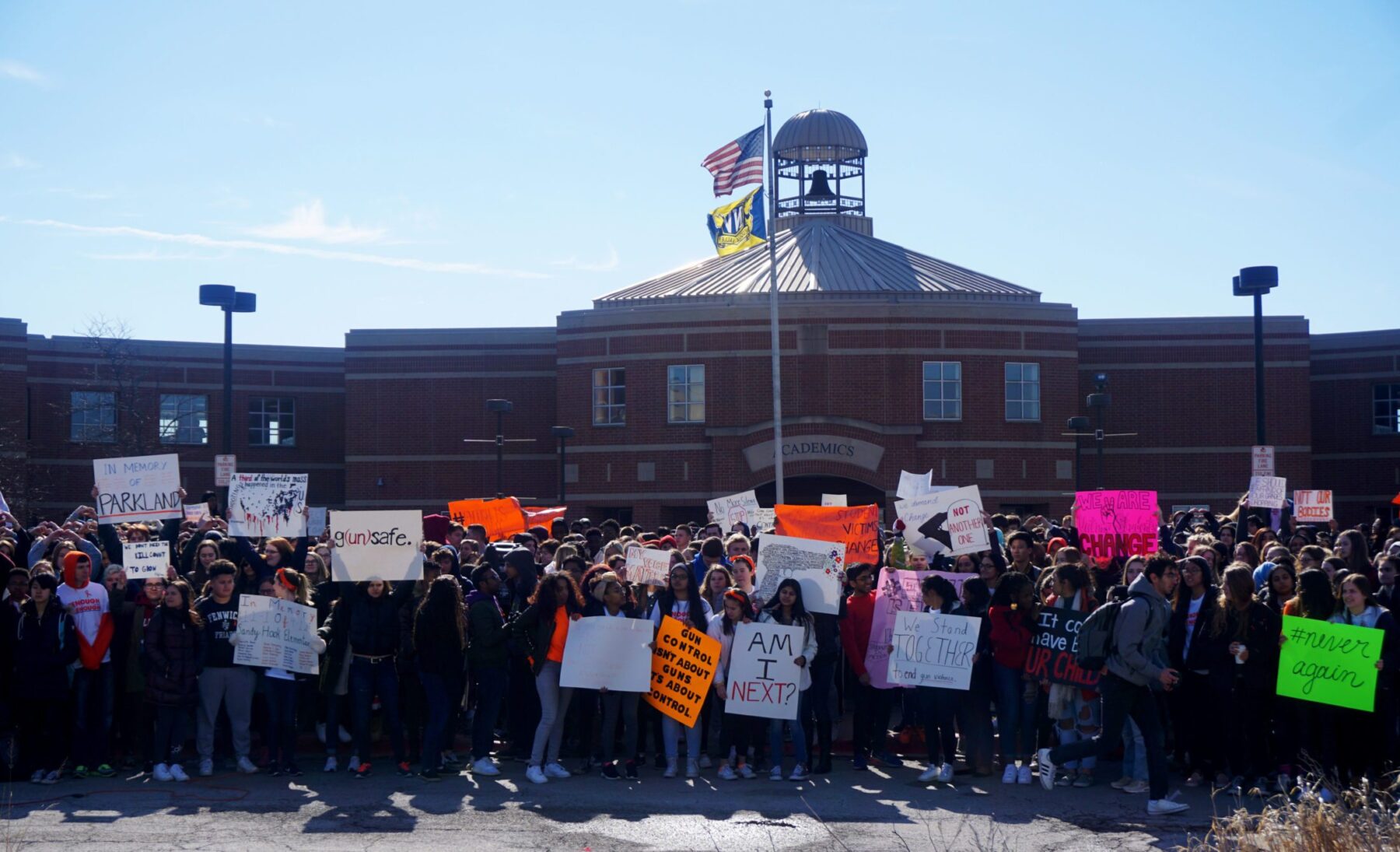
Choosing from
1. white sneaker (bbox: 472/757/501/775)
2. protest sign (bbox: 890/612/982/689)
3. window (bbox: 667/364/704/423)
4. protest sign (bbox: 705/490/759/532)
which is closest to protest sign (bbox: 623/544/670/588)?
white sneaker (bbox: 472/757/501/775)

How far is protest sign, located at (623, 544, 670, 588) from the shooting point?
13.3 metres

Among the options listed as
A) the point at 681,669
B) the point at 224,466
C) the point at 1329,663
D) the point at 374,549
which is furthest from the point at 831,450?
the point at 1329,663

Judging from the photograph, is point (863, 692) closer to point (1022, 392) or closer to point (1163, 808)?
point (1163, 808)

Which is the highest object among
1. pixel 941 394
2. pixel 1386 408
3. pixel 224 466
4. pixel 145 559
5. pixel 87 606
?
pixel 941 394

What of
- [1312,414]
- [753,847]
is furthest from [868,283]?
[753,847]

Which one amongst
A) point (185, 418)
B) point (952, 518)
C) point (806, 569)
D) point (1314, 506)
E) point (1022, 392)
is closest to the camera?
point (806, 569)

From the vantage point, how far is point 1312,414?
42.9m

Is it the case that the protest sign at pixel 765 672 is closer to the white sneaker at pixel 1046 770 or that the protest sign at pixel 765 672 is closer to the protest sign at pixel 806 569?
the protest sign at pixel 806 569

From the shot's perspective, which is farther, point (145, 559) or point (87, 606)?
point (145, 559)

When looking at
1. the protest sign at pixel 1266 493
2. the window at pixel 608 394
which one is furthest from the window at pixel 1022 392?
the protest sign at pixel 1266 493

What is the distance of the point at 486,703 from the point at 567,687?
699 millimetres

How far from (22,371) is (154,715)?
1343 inches

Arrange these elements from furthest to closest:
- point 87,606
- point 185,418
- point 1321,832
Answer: point 185,418 → point 87,606 → point 1321,832

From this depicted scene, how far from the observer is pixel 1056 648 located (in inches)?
456
